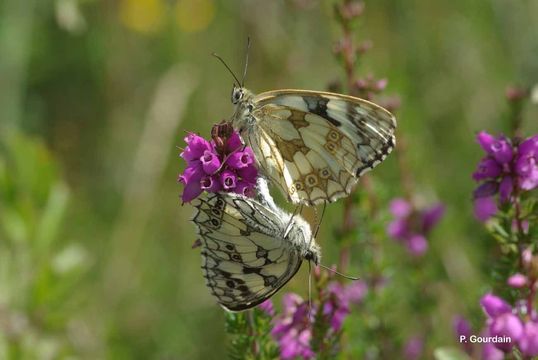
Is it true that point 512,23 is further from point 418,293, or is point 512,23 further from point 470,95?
point 418,293

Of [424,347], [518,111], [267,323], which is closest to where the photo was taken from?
[267,323]

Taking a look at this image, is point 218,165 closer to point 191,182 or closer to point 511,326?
point 191,182

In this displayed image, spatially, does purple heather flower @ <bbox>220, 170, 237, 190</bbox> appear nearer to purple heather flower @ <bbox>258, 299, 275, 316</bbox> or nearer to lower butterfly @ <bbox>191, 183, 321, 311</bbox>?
lower butterfly @ <bbox>191, 183, 321, 311</bbox>

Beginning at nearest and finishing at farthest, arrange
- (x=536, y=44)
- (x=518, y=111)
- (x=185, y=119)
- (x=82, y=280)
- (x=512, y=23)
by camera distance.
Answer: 1. (x=518, y=111)
2. (x=536, y=44)
3. (x=82, y=280)
4. (x=512, y=23)
5. (x=185, y=119)

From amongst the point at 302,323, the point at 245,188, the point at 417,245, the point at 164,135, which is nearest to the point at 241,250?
the point at 245,188

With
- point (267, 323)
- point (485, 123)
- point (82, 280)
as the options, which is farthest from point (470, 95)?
point (267, 323)

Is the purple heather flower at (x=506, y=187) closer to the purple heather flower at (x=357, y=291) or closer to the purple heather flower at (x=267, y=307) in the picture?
the purple heather flower at (x=267, y=307)

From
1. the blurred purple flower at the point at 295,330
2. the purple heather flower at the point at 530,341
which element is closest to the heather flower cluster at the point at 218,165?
the blurred purple flower at the point at 295,330

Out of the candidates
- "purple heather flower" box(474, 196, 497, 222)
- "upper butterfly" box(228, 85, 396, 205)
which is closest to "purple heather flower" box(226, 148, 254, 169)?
"upper butterfly" box(228, 85, 396, 205)
